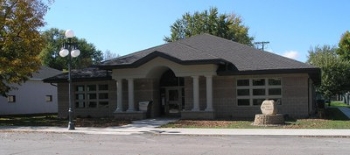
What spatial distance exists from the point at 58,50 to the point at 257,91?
61.2 meters

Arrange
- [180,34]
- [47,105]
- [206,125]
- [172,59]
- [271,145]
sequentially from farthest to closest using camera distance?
1. [180,34]
2. [47,105]
3. [172,59]
4. [206,125]
5. [271,145]

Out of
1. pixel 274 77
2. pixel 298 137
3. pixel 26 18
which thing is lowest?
pixel 298 137

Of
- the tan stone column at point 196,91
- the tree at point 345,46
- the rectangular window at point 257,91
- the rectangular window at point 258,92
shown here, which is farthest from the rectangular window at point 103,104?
the tree at point 345,46

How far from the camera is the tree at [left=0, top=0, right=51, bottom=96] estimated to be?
2709 cm

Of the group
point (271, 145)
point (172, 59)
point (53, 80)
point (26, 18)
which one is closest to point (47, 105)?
point (53, 80)

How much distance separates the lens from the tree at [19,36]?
88.9 ft

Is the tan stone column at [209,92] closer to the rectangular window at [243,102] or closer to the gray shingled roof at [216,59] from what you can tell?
the gray shingled roof at [216,59]

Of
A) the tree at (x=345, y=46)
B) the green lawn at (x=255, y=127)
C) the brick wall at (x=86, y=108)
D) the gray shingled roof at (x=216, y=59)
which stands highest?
the tree at (x=345, y=46)

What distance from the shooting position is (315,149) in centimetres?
1294

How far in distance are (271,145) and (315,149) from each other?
1598 millimetres

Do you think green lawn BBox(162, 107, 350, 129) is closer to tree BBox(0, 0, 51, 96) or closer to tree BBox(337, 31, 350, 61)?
tree BBox(0, 0, 51, 96)

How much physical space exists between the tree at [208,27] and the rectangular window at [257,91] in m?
32.1

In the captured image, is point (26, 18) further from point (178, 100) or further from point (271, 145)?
point (271, 145)

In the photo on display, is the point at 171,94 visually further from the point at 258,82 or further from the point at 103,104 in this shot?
the point at 258,82
